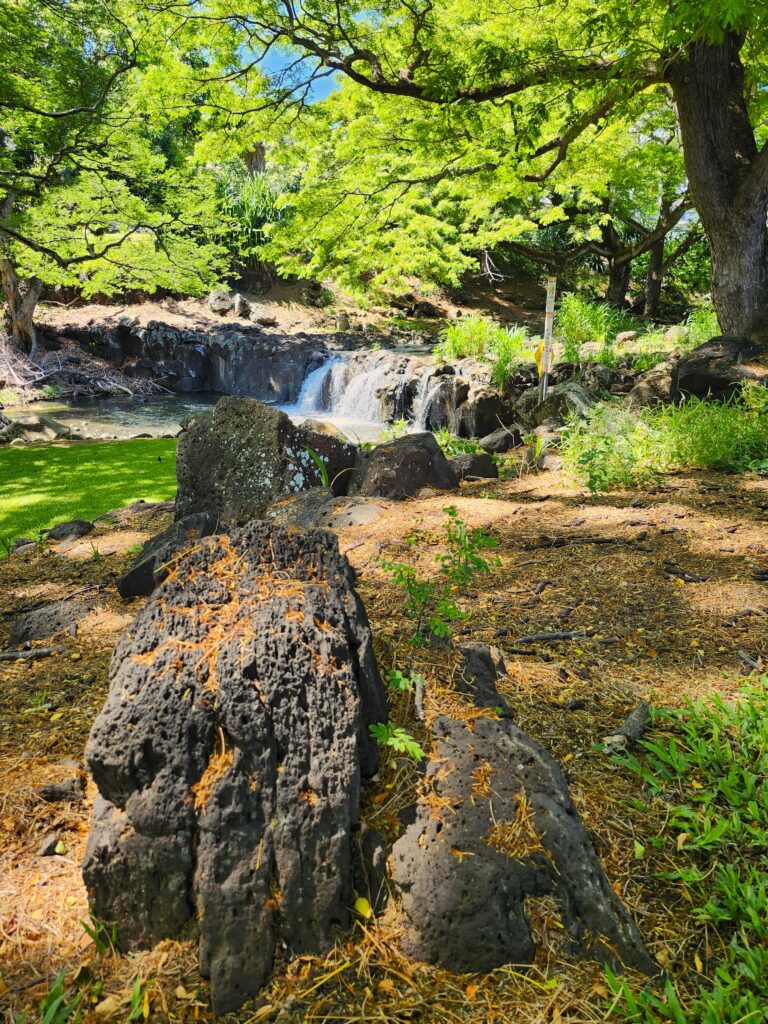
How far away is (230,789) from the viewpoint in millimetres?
1416

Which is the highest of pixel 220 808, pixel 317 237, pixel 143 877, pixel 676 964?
pixel 317 237

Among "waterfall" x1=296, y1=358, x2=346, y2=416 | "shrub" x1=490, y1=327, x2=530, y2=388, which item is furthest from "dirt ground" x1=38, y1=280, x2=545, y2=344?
"shrub" x1=490, y1=327, x2=530, y2=388

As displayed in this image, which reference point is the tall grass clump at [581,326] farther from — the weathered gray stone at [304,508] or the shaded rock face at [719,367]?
the weathered gray stone at [304,508]

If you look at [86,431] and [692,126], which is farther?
[86,431]

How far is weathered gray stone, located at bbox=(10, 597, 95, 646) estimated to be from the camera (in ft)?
10.1

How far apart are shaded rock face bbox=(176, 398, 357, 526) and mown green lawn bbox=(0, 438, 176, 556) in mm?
1522

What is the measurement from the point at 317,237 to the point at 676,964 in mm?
9237

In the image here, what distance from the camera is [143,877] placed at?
140 cm

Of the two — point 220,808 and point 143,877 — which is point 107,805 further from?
point 220,808

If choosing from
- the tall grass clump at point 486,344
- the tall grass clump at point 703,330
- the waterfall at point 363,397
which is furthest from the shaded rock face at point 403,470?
the waterfall at point 363,397

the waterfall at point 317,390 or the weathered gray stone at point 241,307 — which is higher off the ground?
the weathered gray stone at point 241,307

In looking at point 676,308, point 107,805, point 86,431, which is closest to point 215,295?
point 86,431

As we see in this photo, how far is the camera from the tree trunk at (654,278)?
53.6 ft

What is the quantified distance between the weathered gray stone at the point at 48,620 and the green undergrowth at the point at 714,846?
8.71 ft
